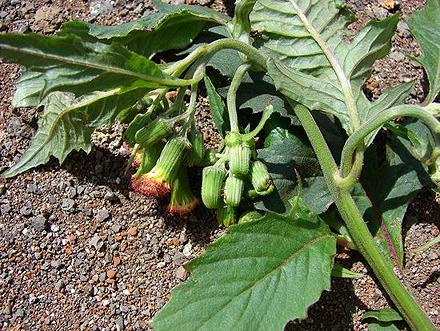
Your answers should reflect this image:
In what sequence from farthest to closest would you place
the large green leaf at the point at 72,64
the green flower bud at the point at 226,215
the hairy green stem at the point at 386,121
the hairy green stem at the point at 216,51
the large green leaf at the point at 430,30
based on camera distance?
the large green leaf at the point at 430,30 < the green flower bud at the point at 226,215 < the hairy green stem at the point at 216,51 < the hairy green stem at the point at 386,121 < the large green leaf at the point at 72,64

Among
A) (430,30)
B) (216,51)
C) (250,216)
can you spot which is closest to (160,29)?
(216,51)

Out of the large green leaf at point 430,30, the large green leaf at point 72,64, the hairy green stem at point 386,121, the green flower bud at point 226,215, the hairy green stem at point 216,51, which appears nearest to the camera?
the large green leaf at point 72,64

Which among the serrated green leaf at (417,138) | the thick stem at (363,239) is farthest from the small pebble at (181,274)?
the serrated green leaf at (417,138)

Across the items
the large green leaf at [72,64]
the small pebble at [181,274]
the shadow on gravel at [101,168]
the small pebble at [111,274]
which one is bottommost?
the small pebble at [111,274]

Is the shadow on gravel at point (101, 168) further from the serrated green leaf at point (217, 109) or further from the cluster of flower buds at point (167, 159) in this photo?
the serrated green leaf at point (217, 109)

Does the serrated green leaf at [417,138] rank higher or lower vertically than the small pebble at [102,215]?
higher

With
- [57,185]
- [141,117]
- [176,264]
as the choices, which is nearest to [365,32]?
[141,117]

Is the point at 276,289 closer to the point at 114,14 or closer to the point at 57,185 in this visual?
the point at 57,185
